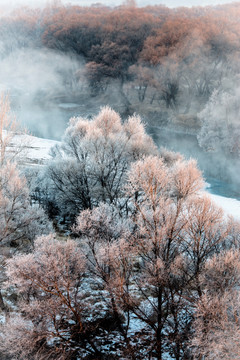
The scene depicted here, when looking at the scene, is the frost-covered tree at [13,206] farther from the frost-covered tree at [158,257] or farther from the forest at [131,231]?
the frost-covered tree at [158,257]

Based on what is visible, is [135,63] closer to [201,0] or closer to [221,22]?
[221,22]

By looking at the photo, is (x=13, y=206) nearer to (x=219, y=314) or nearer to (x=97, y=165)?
(x=97, y=165)

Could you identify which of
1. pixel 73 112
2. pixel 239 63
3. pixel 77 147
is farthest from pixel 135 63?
pixel 77 147

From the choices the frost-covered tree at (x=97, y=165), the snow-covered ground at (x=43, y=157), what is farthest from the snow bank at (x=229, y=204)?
the frost-covered tree at (x=97, y=165)

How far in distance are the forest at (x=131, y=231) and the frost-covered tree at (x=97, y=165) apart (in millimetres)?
79

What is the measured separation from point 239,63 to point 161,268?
38057mm

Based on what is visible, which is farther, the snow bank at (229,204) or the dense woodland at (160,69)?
the dense woodland at (160,69)

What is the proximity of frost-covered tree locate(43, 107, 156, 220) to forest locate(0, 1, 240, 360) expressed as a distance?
0.26ft

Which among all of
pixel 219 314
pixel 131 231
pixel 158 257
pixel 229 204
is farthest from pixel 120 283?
pixel 229 204

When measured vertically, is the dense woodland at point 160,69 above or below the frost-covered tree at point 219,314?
above

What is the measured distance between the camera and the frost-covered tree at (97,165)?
61.1 feet

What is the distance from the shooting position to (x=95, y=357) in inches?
406

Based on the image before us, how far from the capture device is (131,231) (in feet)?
46.5

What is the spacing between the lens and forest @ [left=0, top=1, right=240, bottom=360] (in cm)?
965
